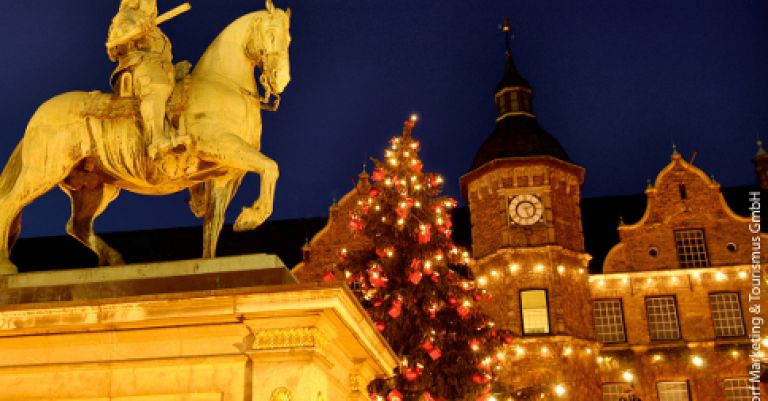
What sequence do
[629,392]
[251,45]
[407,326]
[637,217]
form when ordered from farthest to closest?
[637,217] < [407,326] < [629,392] < [251,45]

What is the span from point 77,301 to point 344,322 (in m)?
2.20

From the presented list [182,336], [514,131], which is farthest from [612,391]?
[182,336]

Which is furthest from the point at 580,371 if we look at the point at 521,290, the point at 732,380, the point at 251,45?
the point at 251,45

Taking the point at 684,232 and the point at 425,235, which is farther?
the point at 684,232

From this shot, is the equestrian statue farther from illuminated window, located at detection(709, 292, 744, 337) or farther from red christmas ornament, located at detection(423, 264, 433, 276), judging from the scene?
illuminated window, located at detection(709, 292, 744, 337)

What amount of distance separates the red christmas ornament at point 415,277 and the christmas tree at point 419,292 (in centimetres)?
2

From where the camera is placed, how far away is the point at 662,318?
2819 centimetres

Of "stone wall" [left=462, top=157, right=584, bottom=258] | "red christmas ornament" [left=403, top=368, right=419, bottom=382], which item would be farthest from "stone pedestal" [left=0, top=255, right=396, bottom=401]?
"stone wall" [left=462, top=157, right=584, bottom=258]

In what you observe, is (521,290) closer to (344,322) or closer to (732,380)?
(732,380)

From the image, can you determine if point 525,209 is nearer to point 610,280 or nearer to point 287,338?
point 610,280

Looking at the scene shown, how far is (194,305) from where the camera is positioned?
20.5 feet

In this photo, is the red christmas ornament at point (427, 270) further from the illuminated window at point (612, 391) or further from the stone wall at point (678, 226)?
the stone wall at point (678, 226)

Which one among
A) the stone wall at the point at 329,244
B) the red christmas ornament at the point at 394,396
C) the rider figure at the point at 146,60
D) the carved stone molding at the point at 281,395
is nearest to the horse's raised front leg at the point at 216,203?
the rider figure at the point at 146,60

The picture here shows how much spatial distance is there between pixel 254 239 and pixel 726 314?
18.7 meters
